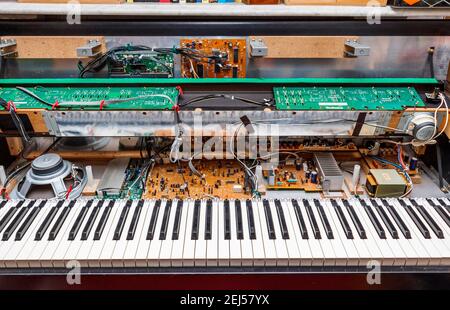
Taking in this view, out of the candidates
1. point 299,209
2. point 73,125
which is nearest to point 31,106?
point 73,125

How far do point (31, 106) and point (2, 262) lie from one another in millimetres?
725

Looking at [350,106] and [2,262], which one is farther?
[350,106]

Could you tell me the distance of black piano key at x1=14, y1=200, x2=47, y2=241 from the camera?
1532 millimetres

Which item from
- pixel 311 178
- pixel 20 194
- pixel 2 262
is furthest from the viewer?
pixel 311 178

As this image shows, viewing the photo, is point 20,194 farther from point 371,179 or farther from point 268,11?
point 371,179

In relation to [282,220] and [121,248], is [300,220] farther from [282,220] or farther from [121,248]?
[121,248]

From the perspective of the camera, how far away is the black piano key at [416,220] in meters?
1.55

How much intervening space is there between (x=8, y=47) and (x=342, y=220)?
1861 millimetres

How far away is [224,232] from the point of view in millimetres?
1557

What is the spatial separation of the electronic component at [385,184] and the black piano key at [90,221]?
52.6 inches

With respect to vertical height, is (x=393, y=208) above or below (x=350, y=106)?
below

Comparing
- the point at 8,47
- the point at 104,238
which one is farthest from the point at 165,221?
the point at 8,47
